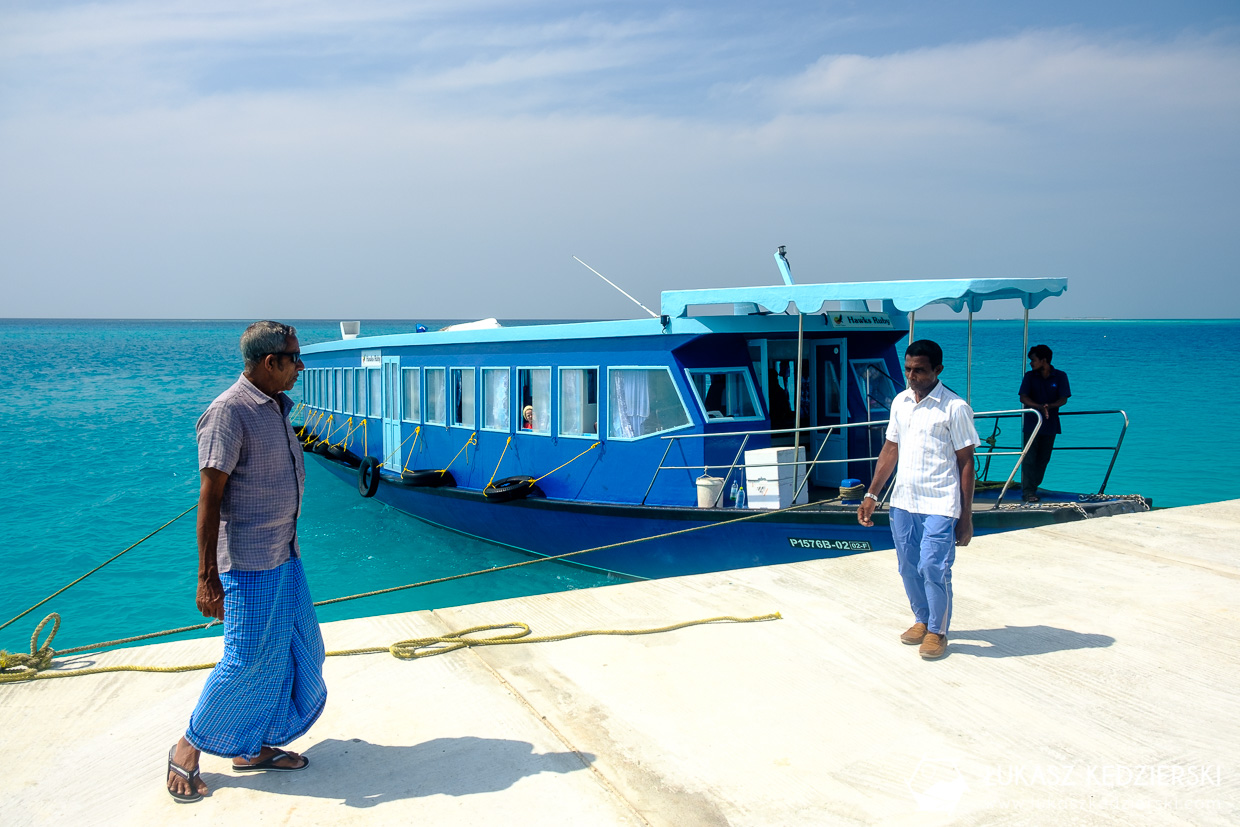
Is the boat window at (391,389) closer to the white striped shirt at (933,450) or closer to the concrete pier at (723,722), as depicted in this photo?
the concrete pier at (723,722)

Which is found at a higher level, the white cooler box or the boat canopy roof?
the boat canopy roof

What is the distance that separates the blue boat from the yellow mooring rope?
10.2 feet

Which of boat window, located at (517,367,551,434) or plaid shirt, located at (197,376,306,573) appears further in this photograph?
boat window, located at (517,367,551,434)

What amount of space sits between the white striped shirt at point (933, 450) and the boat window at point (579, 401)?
5730 mm

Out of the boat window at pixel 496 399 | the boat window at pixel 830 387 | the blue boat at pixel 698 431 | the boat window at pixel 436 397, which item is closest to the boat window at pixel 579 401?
the blue boat at pixel 698 431

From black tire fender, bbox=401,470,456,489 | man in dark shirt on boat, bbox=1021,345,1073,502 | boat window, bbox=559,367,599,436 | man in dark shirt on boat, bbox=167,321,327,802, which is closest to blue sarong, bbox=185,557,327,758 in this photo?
man in dark shirt on boat, bbox=167,321,327,802

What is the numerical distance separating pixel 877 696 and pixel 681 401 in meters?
5.24

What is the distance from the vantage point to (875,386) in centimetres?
1016

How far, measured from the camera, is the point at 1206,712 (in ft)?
12.8

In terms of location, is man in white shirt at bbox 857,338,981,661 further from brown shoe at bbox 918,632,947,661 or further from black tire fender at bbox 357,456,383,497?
black tire fender at bbox 357,456,383,497

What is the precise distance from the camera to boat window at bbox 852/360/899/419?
32.9 feet

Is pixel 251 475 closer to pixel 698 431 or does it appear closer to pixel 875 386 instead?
pixel 698 431

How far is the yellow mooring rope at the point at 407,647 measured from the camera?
4379mm

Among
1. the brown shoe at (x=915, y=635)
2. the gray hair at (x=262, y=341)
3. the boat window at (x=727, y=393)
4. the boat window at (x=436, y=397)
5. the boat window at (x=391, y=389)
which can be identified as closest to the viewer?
the gray hair at (x=262, y=341)
